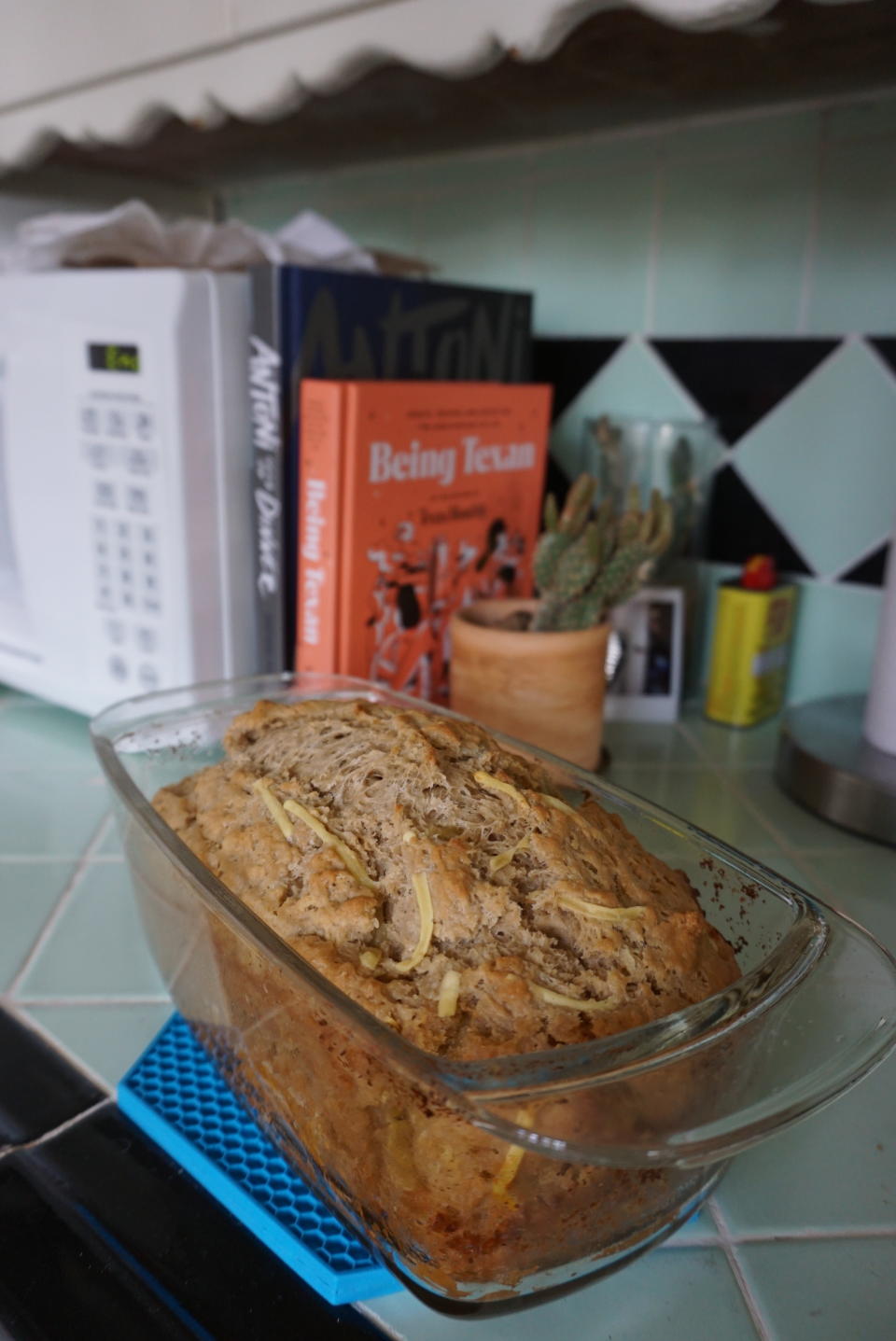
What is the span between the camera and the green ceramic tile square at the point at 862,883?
1.82 feet

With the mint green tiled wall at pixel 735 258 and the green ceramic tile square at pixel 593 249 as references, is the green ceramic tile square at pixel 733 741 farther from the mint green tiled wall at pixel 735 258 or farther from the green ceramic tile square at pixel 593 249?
the green ceramic tile square at pixel 593 249

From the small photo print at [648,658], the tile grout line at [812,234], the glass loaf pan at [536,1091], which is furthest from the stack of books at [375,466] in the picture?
the glass loaf pan at [536,1091]

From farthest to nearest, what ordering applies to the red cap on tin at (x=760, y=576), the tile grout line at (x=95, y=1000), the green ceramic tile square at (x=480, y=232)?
the green ceramic tile square at (x=480, y=232)
the red cap on tin at (x=760, y=576)
the tile grout line at (x=95, y=1000)

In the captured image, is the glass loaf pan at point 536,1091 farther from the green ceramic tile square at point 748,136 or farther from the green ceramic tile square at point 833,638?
the green ceramic tile square at point 748,136

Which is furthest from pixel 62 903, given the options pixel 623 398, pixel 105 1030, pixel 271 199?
pixel 271 199

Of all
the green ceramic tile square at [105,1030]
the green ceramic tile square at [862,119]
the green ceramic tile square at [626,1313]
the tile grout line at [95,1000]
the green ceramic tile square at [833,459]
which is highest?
the green ceramic tile square at [862,119]

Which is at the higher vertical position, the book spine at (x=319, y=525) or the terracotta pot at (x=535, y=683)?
the book spine at (x=319, y=525)

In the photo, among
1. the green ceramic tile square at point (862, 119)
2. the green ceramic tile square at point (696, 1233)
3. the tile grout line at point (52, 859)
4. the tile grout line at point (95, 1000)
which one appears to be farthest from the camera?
the green ceramic tile square at point (862, 119)

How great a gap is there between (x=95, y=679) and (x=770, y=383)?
0.63 meters

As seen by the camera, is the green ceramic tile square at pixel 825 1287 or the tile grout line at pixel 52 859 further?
the tile grout line at pixel 52 859

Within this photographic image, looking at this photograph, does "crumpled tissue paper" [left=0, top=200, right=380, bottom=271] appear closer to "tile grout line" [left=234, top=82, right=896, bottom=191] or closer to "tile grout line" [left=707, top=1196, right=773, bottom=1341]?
"tile grout line" [left=234, top=82, right=896, bottom=191]

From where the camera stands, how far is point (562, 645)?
25.7 inches

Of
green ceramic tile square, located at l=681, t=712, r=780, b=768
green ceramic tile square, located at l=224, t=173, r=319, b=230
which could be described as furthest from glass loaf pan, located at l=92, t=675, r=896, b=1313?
green ceramic tile square, located at l=224, t=173, r=319, b=230

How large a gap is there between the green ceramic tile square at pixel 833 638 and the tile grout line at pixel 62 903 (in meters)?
0.60
